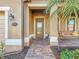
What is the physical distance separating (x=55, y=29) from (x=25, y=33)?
2672 mm

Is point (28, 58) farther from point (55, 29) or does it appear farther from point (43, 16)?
point (43, 16)

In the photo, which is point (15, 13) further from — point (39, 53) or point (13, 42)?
point (39, 53)

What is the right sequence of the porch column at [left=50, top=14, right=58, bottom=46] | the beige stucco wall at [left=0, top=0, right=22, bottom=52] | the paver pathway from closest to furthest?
1. the paver pathway
2. the beige stucco wall at [left=0, top=0, right=22, bottom=52]
3. the porch column at [left=50, top=14, right=58, bottom=46]

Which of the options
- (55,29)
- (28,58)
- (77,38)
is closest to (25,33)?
(55,29)

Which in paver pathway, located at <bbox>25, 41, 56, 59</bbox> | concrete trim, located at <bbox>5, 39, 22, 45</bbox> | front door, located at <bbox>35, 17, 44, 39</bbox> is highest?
front door, located at <bbox>35, 17, 44, 39</bbox>

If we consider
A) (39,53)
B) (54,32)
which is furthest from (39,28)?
(39,53)

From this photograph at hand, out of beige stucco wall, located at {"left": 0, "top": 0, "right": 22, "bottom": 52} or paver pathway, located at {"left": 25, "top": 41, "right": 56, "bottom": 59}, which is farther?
beige stucco wall, located at {"left": 0, "top": 0, "right": 22, "bottom": 52}

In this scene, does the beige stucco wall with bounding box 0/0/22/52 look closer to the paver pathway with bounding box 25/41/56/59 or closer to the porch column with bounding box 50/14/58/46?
the paver pathway with bounding box 25/41/56/59

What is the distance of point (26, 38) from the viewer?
1870 cm

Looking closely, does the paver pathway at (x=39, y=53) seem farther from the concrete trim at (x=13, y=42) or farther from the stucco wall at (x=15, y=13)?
the stucco wall at (x=15, y=13)

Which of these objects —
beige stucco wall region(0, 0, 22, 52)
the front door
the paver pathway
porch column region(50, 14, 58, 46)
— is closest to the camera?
the paver pathway

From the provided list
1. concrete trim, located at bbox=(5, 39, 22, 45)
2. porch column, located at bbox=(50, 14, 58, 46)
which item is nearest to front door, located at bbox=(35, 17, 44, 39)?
porch column, located at bbox=(50, 14, 58, 46)

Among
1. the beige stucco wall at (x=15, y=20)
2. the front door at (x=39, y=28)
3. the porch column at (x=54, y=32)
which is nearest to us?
the beige stucco wall at (x=15, y=20)

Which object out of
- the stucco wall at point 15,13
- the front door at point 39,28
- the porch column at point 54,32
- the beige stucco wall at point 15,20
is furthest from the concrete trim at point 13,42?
the front door at point 39,28
